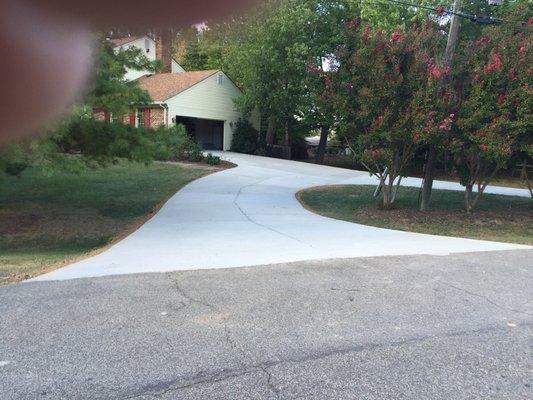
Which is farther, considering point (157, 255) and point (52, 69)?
point (157, 255)

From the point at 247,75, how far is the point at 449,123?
20179mm

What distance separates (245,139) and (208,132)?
118 inches

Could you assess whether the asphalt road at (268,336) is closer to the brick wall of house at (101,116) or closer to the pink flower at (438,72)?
the brick wall of house at (101,116)

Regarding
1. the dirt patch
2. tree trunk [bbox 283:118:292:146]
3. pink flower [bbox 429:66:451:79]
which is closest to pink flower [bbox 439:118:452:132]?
pink flower [bbox 429:66:451:79]

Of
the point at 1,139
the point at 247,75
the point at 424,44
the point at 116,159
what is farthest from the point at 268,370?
the point at 247,75

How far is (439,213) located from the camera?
43.3 ft

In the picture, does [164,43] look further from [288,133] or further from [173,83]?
[288,133]

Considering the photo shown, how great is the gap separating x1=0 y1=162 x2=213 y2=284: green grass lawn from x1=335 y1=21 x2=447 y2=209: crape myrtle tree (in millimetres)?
5264

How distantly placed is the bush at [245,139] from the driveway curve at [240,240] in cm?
1612

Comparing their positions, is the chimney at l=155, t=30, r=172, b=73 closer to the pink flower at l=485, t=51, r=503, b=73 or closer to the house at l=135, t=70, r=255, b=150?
the pink flower at l=485, t=51, r=503, b=73

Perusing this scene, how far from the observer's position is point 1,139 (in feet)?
3.26

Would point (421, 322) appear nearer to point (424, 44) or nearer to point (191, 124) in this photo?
point (424, 44)

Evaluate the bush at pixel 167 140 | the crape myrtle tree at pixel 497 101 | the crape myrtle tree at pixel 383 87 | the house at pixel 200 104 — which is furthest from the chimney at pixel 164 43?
the house at pixel 200 104

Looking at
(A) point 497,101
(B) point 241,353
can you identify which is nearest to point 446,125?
(A) point 497,101
